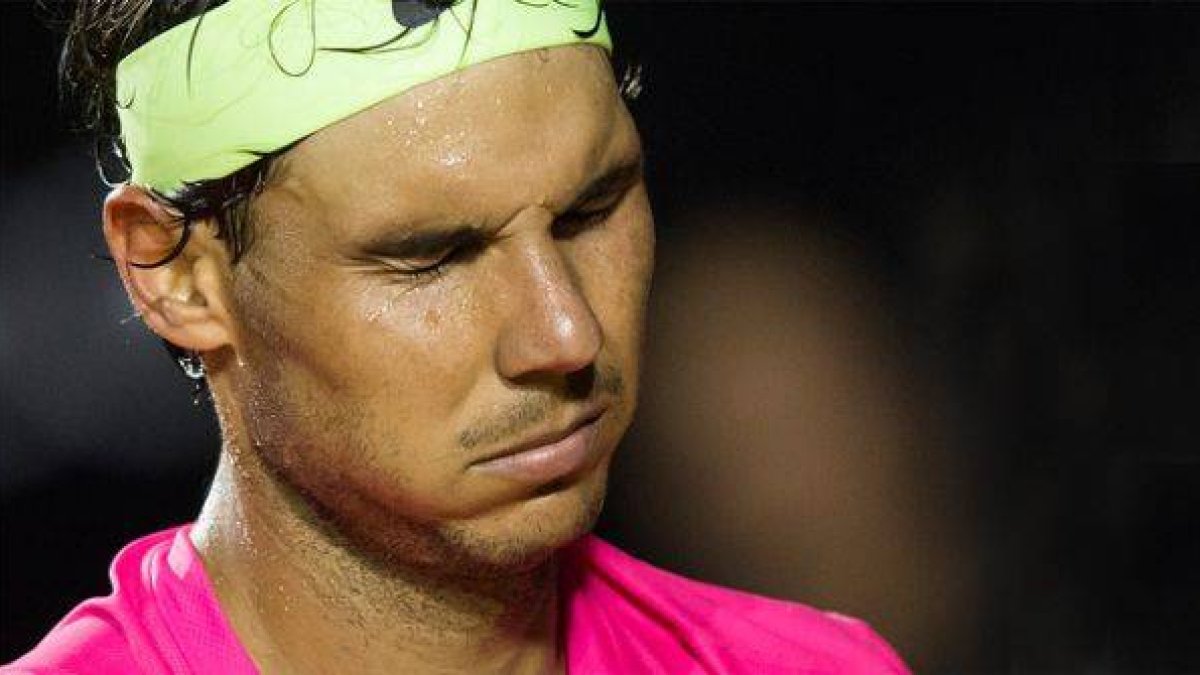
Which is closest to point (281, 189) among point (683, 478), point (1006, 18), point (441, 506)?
point (441, 506)

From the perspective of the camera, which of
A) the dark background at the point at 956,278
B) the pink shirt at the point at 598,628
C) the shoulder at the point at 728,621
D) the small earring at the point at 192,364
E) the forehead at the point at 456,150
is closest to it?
the forehead at the point at 456,150

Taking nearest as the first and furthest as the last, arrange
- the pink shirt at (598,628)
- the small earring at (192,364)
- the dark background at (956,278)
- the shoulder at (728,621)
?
the pink shirt at (598,628) < the small earring at (192,364) < the shoulder at (728,621) < the dark background at (956,278)

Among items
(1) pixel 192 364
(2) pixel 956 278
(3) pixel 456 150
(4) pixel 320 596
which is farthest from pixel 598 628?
(2) pixel 956 278

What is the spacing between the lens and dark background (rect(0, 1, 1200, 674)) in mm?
2109

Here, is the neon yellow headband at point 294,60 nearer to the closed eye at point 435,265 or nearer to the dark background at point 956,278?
the closed eye at point 435,265

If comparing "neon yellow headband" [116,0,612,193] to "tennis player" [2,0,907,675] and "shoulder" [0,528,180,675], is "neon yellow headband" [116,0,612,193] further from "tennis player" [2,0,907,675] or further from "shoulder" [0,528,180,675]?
"shoulder" [0,528,180,675]

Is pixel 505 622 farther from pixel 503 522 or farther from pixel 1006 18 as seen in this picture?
pixel 1006 18

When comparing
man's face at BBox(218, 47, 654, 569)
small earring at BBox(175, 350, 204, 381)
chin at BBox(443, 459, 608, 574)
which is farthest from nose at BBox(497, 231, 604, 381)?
small earring at BBox(175, 350, 204, 381)

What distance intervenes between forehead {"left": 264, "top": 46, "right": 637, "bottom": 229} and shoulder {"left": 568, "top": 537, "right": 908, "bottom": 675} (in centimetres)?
47

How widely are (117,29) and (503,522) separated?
0.49 meters

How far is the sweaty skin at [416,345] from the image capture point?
1.41 metres

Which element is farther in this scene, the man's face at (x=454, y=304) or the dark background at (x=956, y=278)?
the dark background at (x=956, y=278)

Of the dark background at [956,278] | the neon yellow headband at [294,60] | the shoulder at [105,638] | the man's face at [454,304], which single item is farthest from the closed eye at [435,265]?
the dark background at [956,278]

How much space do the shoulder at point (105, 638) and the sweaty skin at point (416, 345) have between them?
0.22 feet
